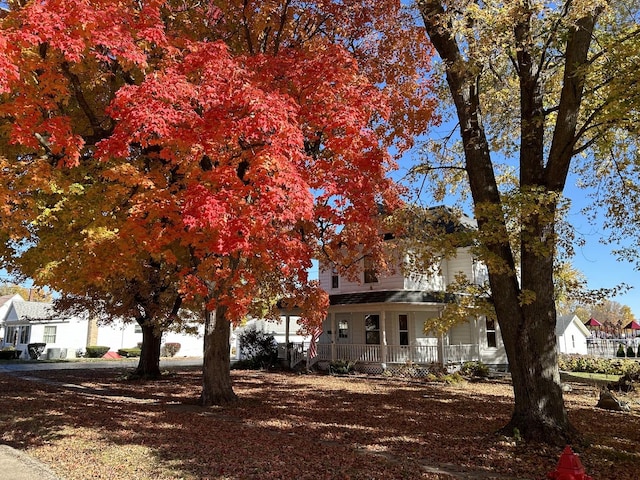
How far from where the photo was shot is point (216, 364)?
1336 cm

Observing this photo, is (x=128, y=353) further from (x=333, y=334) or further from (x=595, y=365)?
(x=595, y=365)

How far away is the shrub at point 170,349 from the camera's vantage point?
4513 cm

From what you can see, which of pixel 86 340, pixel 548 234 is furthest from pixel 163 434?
pixel 86 340

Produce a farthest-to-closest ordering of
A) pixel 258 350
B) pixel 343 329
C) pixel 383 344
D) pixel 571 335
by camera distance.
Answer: pixel 571 335, pixel 258 350, pixel 343 329, pixel 383 344

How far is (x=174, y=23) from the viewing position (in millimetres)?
12320

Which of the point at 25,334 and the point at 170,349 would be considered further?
the point at 170,349

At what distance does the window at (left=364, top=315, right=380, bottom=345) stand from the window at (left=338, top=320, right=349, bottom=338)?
1.42 metres

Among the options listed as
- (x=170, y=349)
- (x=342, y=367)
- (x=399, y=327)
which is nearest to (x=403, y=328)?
(x=399, y=327)

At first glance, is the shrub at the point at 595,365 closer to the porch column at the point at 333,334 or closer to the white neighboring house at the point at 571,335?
the porch column at the point at 333,334

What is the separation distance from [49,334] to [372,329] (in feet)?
107

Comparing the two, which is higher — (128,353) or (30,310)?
(30,310)

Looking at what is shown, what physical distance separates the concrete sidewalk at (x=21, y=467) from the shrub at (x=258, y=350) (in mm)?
20446

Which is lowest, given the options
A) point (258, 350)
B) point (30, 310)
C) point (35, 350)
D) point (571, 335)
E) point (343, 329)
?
point (35, 350)

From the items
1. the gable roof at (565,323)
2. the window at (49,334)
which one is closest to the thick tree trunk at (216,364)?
the window at (49,334)
